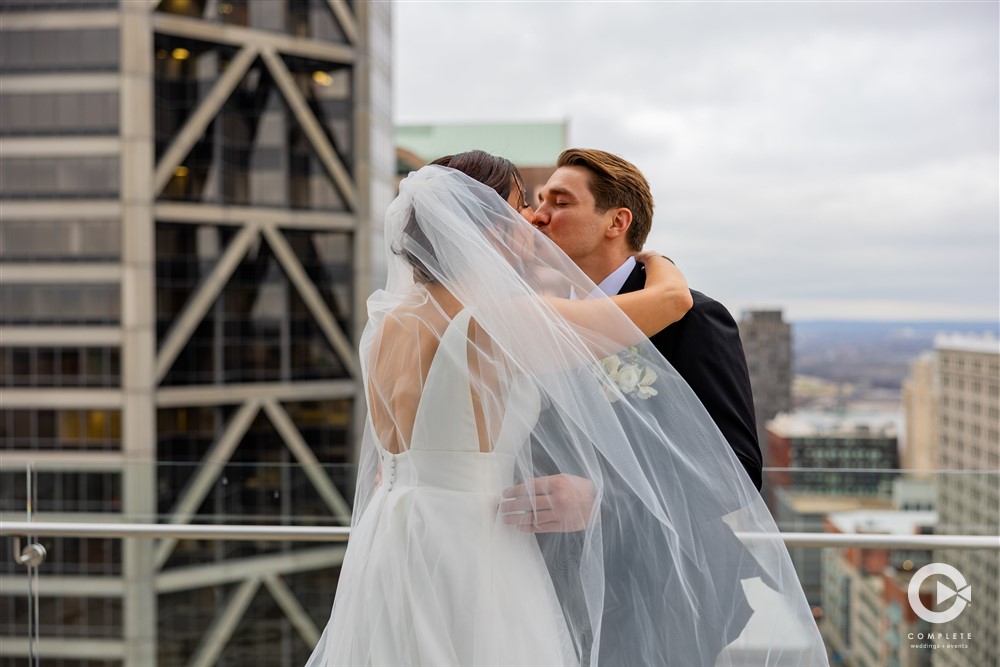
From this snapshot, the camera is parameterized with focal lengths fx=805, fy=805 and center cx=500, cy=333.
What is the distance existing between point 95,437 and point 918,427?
3786cm

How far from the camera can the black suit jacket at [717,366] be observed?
63.0 inches

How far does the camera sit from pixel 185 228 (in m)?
20.7

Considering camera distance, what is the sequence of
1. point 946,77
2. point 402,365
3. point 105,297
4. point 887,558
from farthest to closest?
1. point 946,77
2. point 105,297
3. point 887,558
4. point 402,365

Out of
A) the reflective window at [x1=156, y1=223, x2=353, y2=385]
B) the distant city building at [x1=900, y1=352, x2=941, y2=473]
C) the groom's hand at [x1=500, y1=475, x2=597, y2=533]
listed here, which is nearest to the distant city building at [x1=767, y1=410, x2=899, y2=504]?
the distant city building at [x1=900, y1=352, x2=941, y2=473]

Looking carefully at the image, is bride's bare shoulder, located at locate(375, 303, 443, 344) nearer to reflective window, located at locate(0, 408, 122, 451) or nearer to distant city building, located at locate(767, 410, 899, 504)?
reflective window, located at locate(0, 408, 122, 451)

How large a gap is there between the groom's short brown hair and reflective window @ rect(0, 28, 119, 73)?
838 inches

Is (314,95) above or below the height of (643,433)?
above

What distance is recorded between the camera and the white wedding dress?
1.47 metres

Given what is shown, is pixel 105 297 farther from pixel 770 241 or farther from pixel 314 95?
pixel 770 241

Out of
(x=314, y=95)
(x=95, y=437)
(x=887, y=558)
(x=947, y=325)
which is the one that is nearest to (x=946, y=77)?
(x=947, y=325)

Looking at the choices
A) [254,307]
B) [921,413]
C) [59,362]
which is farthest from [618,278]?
[921,413]

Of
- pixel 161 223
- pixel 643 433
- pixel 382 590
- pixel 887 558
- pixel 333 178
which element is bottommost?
pixel 887 558

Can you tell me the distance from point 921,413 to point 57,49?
130ft

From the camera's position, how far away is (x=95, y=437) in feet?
66.3
